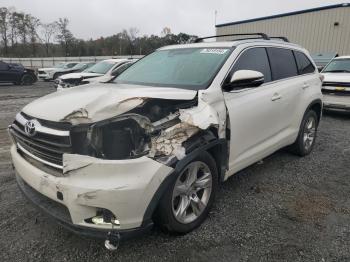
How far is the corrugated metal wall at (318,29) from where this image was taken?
20.8 metres

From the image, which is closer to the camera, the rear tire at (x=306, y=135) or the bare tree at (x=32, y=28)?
the rear tire at (x=306, y=135)

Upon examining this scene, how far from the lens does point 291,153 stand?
5.47 metres

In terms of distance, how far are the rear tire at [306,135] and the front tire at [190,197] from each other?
246 cm

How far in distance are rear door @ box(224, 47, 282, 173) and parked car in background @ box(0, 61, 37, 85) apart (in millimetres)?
18712

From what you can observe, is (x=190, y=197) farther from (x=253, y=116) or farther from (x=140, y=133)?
(x=253, y=116)

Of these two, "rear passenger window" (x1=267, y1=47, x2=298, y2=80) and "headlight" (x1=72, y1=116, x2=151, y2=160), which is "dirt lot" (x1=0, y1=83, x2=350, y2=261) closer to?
"headlight" (x1=72, y1=116, x2=151, y2=160)

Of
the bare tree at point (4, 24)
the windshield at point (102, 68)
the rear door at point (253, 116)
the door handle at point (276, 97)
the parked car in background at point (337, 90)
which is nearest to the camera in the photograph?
the rear door at point (253, 116)

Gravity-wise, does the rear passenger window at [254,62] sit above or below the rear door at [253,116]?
above

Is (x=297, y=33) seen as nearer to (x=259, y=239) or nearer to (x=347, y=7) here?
(x=347, y=7)

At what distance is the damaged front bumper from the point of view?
2408 mm

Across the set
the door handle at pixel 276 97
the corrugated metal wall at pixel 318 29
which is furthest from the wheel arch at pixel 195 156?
the corrugated metal wall at pixel 318 29

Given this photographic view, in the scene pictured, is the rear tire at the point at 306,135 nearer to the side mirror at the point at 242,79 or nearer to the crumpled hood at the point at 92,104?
the side mirror at the point at 242,79

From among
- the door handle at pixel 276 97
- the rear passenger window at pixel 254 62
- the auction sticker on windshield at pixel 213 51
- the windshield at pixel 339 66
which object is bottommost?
the door handle at pixel 276 97

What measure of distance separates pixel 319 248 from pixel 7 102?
38.7 feet
